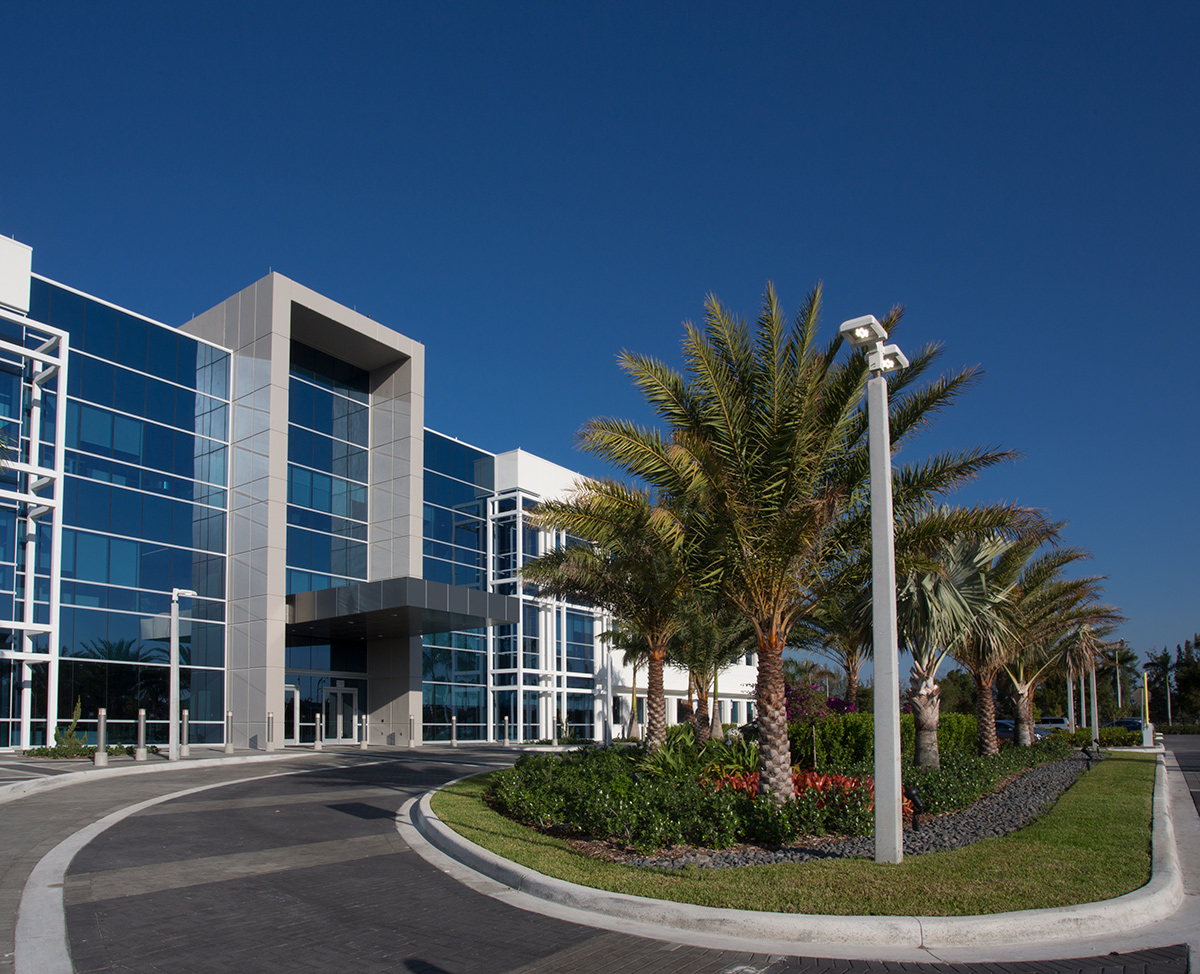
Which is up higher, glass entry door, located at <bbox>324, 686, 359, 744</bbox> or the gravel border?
the gravel border

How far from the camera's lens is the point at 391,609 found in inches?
1219

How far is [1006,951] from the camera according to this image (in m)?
6.73

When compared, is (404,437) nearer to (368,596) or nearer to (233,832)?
(368,596)

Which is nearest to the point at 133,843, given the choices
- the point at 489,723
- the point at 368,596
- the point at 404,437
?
the point at 368,596

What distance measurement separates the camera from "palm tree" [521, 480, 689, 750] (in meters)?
15.7

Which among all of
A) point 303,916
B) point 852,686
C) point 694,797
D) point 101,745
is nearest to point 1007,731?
point 852,686

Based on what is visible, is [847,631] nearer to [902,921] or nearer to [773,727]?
[773,727]

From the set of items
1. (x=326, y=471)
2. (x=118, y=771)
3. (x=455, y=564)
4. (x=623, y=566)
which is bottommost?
(x=118, y=771)

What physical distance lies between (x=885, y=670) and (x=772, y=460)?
4.27m

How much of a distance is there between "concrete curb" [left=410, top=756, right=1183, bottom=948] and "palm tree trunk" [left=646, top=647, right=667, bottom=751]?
11195mm

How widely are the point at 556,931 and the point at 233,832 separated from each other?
6.98 m

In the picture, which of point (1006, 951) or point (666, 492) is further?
point (666, 492)

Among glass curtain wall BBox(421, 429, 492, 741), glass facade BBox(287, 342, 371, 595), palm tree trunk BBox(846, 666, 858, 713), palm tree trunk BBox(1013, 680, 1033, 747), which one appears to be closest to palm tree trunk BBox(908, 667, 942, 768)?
palm tree trunk BBox(846, 666, 858, 713)

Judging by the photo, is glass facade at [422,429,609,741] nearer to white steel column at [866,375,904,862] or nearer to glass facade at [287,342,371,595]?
glass facade at [287,342,371,595]
